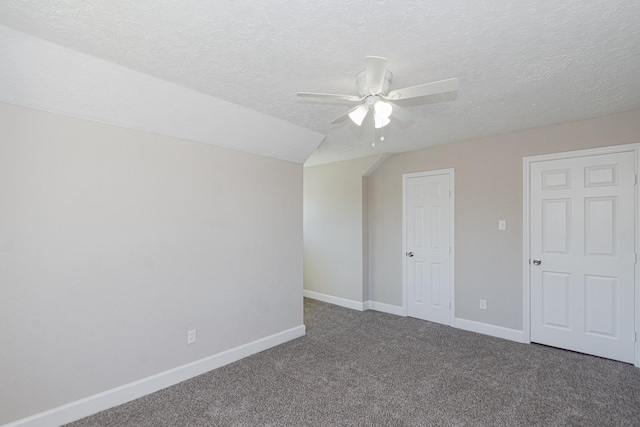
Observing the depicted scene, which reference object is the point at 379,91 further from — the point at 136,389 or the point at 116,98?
the point at 136,389

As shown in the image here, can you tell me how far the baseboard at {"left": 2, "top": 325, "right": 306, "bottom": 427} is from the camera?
6.90 feet

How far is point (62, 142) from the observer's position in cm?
219

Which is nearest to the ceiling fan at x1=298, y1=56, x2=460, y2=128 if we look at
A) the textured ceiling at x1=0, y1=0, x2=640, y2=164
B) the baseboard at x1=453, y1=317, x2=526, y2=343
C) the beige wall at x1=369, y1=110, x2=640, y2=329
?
the textured ceiling at x1=0, y1=0, x2=640, y2=164

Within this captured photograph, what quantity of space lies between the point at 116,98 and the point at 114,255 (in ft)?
3.77

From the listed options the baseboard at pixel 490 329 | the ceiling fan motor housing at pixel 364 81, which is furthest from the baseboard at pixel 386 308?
the ceiling fan motor housing at pixel 364 81

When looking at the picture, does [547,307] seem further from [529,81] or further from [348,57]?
[348,57]

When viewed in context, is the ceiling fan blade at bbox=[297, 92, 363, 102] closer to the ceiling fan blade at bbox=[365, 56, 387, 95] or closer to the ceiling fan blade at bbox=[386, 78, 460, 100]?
the ceiling fan blade at bbox=[365, 56, 387, 95]

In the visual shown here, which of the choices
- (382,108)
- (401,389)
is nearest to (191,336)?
(401,389)

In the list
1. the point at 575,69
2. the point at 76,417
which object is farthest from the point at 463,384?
the point at 76,417

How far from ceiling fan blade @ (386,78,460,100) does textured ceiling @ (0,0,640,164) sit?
22cm

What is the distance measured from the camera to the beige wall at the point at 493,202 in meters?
3.34

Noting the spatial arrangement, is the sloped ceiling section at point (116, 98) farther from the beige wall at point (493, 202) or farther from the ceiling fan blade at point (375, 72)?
the beige wall at point (493, 202)

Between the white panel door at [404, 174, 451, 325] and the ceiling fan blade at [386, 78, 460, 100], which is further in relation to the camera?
the white panel door at [404, 174, 451, 325]

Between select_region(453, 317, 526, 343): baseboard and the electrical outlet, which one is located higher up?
the electrical outlet
